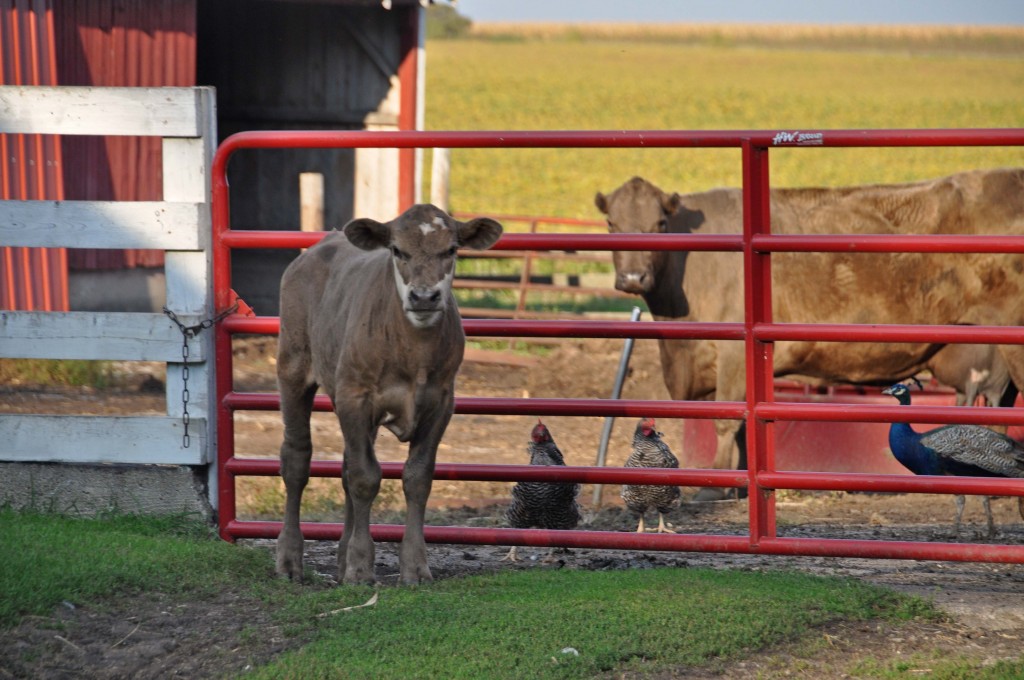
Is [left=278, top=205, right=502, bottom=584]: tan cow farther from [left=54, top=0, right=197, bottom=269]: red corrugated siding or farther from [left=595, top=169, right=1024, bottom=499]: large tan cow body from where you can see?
[left=54, top=0, right=197, bottom=269]: red corrugated siding

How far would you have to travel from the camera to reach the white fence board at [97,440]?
221 inches

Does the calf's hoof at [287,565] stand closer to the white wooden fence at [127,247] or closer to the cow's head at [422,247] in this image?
the white wooden fence at [127,247]

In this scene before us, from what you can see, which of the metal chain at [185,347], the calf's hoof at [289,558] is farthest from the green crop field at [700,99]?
the calf's hoof at [289,558]

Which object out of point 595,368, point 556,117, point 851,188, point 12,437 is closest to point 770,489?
point 12,437

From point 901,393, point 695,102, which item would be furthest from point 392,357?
point 695,102

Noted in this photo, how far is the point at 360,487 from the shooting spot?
4.84 metres

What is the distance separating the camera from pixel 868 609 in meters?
4.60

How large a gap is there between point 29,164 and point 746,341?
9.10m

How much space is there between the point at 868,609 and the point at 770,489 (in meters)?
0.82

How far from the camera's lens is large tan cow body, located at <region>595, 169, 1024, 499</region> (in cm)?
865

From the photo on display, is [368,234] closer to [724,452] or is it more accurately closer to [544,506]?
[544,506]

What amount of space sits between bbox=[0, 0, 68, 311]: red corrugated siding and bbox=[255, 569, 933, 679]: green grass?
867cm

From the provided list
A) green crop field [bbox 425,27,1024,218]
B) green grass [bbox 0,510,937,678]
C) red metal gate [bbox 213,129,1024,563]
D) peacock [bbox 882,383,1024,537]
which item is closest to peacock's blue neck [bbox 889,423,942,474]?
peacock [bbox 882,383,1024,537]

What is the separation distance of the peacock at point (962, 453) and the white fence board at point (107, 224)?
160 inches
